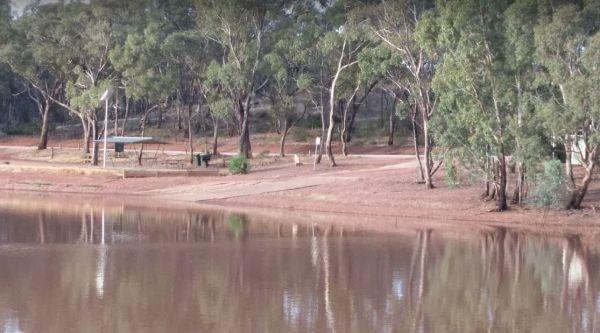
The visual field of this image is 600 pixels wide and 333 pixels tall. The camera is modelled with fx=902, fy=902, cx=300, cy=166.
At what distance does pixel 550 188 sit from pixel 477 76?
5.14 meters

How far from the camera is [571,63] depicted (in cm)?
3241

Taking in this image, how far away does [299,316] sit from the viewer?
17.2 metres

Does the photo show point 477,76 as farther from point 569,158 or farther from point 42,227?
point 42,227

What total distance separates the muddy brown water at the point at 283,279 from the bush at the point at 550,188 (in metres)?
2.82

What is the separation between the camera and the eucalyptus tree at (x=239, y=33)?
56125 millimetres

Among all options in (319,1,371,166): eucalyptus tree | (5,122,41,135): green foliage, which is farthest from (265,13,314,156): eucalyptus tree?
(5,122,41,135): green foliage

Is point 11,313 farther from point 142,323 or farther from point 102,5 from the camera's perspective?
point 102,5

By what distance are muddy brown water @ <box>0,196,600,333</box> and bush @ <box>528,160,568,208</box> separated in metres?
2.82

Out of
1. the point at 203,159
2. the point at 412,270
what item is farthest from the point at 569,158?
the point at 203,159

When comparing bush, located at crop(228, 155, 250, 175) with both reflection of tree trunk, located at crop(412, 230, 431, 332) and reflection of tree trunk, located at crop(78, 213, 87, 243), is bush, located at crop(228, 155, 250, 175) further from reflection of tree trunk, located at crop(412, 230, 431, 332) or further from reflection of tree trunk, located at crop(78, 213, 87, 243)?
reflection of tree trunk, located at crop(412, 230, 431, 332)

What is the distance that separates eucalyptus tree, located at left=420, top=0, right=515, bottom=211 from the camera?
3341cm

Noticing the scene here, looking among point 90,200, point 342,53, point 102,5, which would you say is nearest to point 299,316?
point 90,200

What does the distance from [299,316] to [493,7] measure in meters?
20.3

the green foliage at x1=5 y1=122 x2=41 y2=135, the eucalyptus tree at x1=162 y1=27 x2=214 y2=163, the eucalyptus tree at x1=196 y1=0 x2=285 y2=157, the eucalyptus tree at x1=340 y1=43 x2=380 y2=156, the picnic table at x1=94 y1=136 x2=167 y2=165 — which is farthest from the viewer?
the green foliage at x1=5 y1=122 x2=41 y2=135
